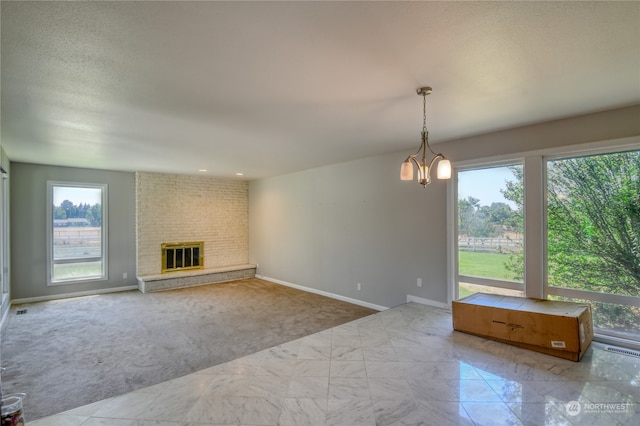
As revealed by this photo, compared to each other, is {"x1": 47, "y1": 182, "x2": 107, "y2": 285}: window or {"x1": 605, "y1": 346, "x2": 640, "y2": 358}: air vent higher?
{"x1": 47, "y1": 182, "x2": 107, "y2": 285}: window

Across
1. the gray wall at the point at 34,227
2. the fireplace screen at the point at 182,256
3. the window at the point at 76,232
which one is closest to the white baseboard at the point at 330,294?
the fireplace screen at the point at 182,256

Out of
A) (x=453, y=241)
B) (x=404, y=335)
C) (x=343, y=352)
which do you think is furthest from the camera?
(x=453, y=241)

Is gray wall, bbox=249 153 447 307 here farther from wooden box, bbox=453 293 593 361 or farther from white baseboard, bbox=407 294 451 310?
wooden box, bbox=453 293 593 361

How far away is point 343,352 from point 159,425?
4.88 feet

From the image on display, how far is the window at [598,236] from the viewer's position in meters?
3.00

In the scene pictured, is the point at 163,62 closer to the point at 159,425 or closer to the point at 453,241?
the point at 159,425

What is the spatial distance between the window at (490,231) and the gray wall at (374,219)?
22cm

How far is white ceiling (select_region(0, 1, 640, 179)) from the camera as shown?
161 cm

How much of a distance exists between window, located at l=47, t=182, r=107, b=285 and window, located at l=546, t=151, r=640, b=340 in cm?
775

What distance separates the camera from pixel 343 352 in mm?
2758

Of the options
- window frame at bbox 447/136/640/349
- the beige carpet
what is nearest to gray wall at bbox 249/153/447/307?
the beige carpet

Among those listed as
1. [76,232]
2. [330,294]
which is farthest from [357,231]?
[76,232]

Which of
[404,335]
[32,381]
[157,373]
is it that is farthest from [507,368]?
[32,381]

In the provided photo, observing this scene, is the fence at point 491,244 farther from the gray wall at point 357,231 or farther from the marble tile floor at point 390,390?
the marble tile floor at point 390,390
